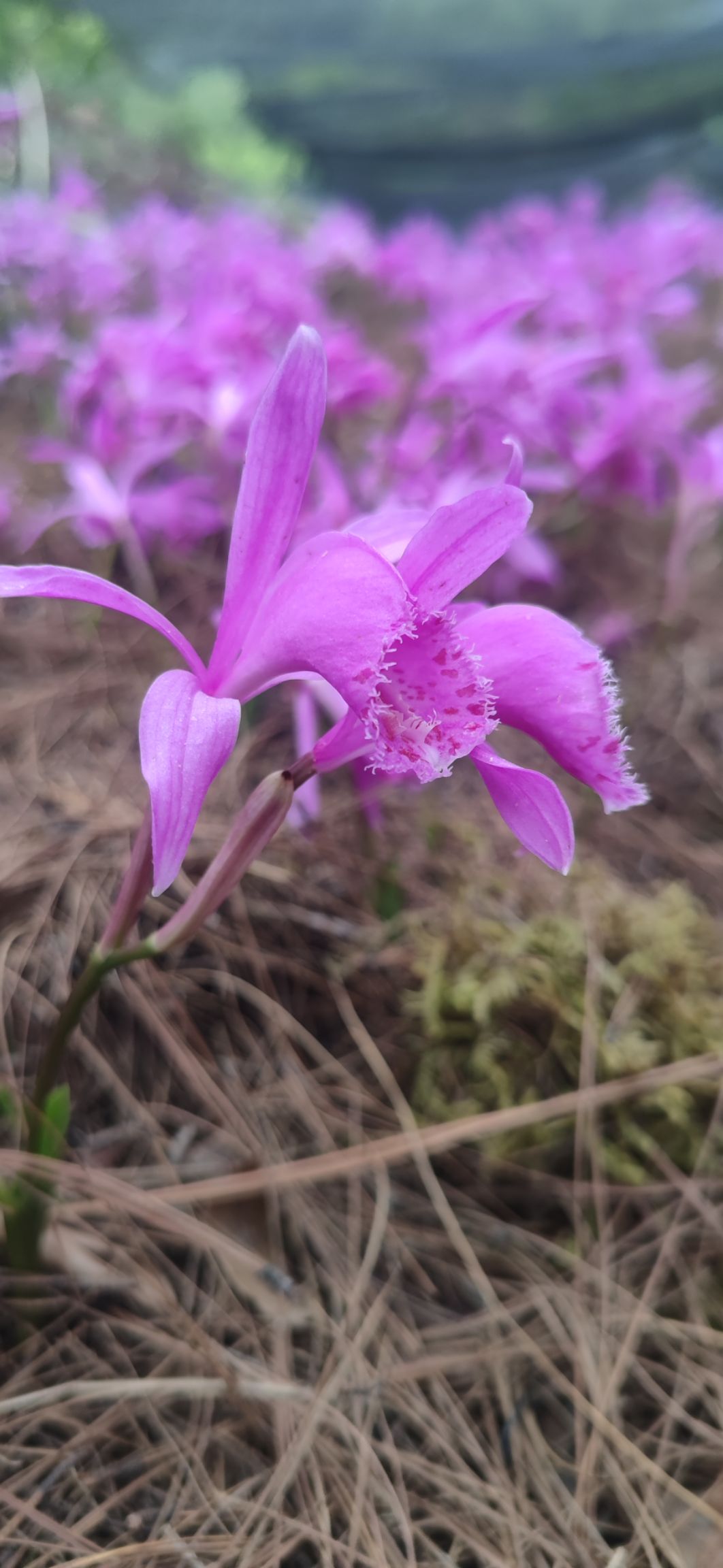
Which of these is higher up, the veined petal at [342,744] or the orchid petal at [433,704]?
the orchid petal at [433,704]

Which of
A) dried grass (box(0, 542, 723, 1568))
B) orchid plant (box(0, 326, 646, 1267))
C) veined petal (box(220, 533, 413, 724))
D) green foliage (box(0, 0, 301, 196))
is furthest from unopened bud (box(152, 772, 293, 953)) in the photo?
green foliage (box(0, 0, 301, 196))

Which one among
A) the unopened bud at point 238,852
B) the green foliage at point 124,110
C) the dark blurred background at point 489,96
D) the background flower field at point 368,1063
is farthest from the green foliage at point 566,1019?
the dark blurred background at point 489,96

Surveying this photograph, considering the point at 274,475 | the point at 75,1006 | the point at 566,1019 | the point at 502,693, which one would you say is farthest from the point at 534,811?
the point at 566,1019

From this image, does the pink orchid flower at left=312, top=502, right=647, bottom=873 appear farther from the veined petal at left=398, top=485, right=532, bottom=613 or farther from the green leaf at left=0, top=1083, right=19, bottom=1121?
the green leaf at left=0, top=1083, right=19, bottom=1121

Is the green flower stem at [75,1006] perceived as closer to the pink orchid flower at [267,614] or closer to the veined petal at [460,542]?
the pink orchid flower at [267,614]

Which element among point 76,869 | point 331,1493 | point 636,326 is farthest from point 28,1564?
point 636,326
